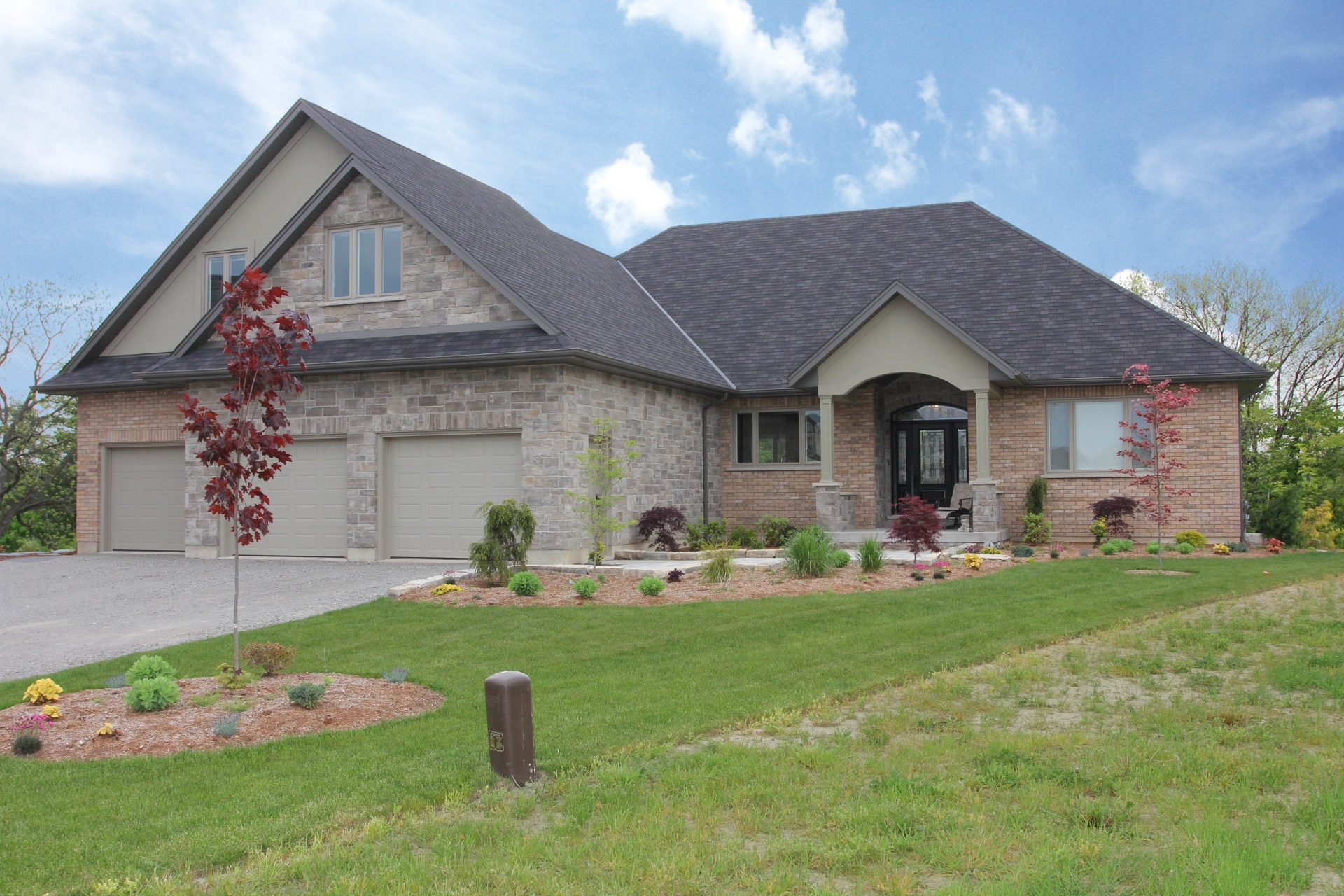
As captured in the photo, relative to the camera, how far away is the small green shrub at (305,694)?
734 centimetres

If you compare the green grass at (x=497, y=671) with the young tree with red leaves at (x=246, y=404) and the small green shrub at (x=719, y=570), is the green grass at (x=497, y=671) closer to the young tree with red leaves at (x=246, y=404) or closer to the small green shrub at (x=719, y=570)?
the young tree with red leaves at (x=246, y=404)

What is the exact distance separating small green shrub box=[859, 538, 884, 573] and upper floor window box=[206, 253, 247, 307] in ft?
44.7

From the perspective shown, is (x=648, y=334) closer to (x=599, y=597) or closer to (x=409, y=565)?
(x=409, y=565)

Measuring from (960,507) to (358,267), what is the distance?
1188 centimetres

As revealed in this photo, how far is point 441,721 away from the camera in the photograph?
275 inches

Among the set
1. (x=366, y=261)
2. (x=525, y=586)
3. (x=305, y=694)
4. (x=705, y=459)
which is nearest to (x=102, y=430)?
(x=366, y=261)

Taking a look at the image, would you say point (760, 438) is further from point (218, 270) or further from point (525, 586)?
point (218, 270)

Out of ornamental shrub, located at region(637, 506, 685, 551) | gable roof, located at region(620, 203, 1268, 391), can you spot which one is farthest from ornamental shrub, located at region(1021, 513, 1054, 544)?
ornamental shrub, located at region(637, 506, 685, 551)

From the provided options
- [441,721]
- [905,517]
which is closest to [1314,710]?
[441,721]

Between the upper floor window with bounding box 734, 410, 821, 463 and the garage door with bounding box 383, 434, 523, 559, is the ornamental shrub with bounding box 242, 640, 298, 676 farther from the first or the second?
the upper floor window with bounding box 734, 410, 821, 463

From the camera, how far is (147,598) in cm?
1392

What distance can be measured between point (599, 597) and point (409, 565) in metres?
5.08

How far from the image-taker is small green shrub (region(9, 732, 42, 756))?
6488 mm

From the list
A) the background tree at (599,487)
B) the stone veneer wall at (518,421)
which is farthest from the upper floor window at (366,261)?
the background tree at (599,487)
